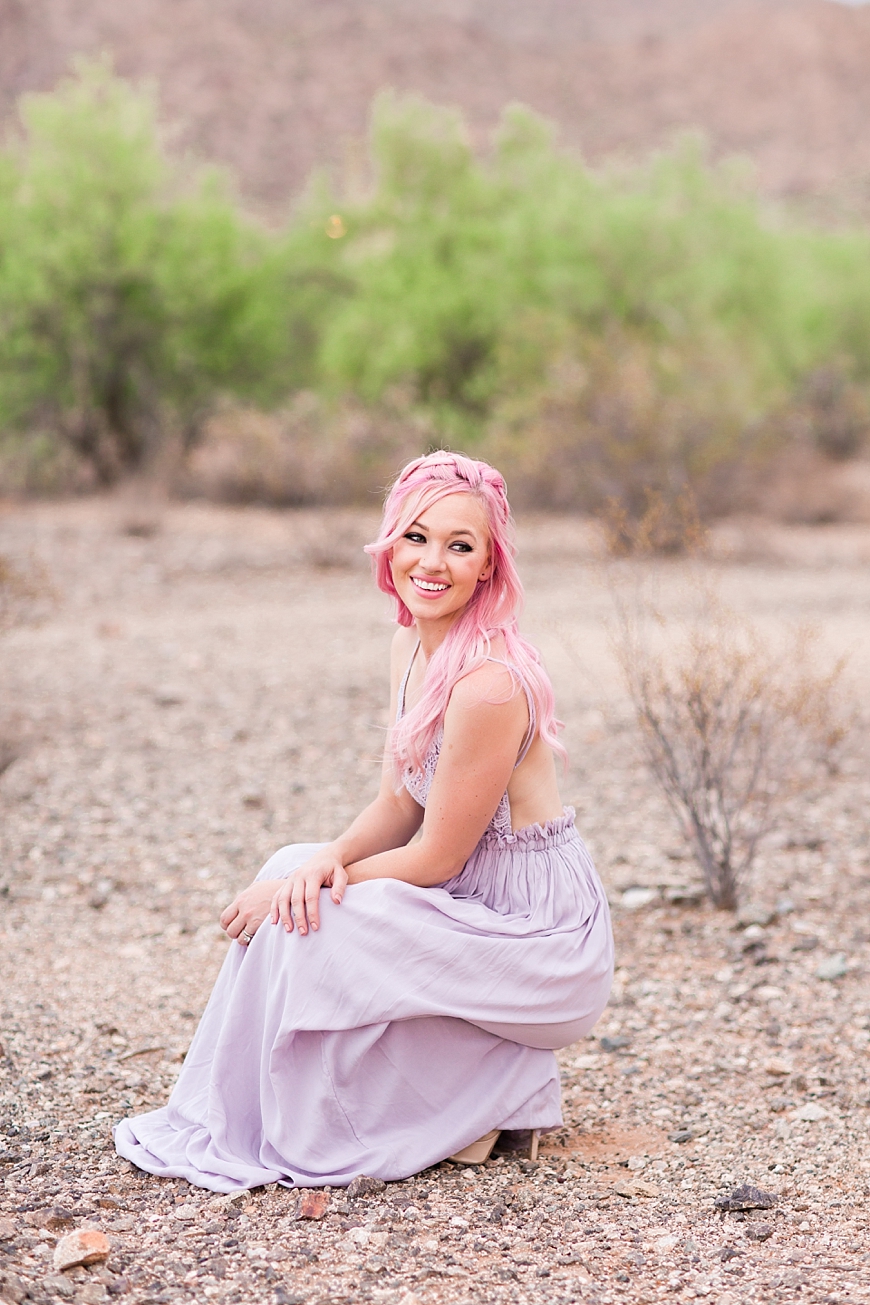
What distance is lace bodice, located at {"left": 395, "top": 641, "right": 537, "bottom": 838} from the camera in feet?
8.24

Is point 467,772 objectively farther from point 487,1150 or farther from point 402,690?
point 487,1150

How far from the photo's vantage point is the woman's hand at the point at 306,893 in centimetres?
244

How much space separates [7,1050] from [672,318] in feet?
48.2

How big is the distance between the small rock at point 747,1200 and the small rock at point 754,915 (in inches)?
61.8

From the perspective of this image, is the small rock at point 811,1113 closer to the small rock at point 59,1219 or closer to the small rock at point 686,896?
the small rock at point 686,896

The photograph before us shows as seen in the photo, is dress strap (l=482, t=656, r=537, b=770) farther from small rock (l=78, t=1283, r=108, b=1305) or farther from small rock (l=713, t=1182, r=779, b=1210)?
small rock (l=78, t=1283, r=108, b=1305)

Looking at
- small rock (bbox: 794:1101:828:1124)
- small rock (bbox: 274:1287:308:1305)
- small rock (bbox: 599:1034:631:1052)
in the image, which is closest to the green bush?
small rock (bbox: 599:1034:631:1052)

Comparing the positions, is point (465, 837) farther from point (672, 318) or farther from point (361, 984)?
point (672, 318)

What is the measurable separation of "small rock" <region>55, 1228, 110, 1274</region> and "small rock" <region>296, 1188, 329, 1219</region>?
1.14 feet

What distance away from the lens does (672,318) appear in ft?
53.4

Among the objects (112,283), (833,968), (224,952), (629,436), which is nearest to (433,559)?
(224,952)

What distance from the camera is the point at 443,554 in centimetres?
250

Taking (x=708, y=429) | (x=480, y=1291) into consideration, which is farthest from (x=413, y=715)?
(x=708, y=429)

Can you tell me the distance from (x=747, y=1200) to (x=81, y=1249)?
49.0 inches
